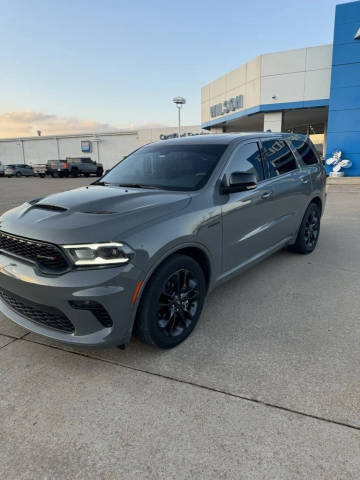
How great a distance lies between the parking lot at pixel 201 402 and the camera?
179cm

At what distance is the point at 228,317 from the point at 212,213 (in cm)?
109

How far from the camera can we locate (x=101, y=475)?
1.73 meters

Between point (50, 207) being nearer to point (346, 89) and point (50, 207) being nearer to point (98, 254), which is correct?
point (98, 254)

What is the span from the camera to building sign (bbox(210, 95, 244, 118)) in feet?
76.1

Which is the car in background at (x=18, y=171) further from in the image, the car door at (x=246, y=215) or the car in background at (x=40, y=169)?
the car door at (x=246, y=215)

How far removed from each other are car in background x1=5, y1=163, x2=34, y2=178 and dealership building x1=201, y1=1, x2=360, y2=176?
75.3 feet

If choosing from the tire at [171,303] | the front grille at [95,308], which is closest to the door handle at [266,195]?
the tire at [171,303]

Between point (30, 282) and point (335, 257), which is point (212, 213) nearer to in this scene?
point (30, 282)

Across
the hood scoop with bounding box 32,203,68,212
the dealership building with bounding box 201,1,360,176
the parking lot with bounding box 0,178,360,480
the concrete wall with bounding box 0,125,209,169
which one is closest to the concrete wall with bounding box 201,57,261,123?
the dealership building with bounding box 201,1,360,176

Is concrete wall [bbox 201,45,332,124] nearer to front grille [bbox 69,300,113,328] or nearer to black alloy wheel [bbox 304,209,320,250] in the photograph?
black alloy wheel [bbox 304,209,320,250]

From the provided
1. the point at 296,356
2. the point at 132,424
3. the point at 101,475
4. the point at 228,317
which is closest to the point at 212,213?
the point at 228,317

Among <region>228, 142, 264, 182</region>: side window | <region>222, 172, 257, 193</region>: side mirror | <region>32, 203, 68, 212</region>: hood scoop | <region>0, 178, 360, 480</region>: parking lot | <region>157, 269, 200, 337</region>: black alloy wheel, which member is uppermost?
<region>228, 142, 264, 182</region>: side window

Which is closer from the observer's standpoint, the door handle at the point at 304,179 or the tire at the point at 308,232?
the door handle at the point at 304,179

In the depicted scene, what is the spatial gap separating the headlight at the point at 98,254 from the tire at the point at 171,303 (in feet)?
1.11
